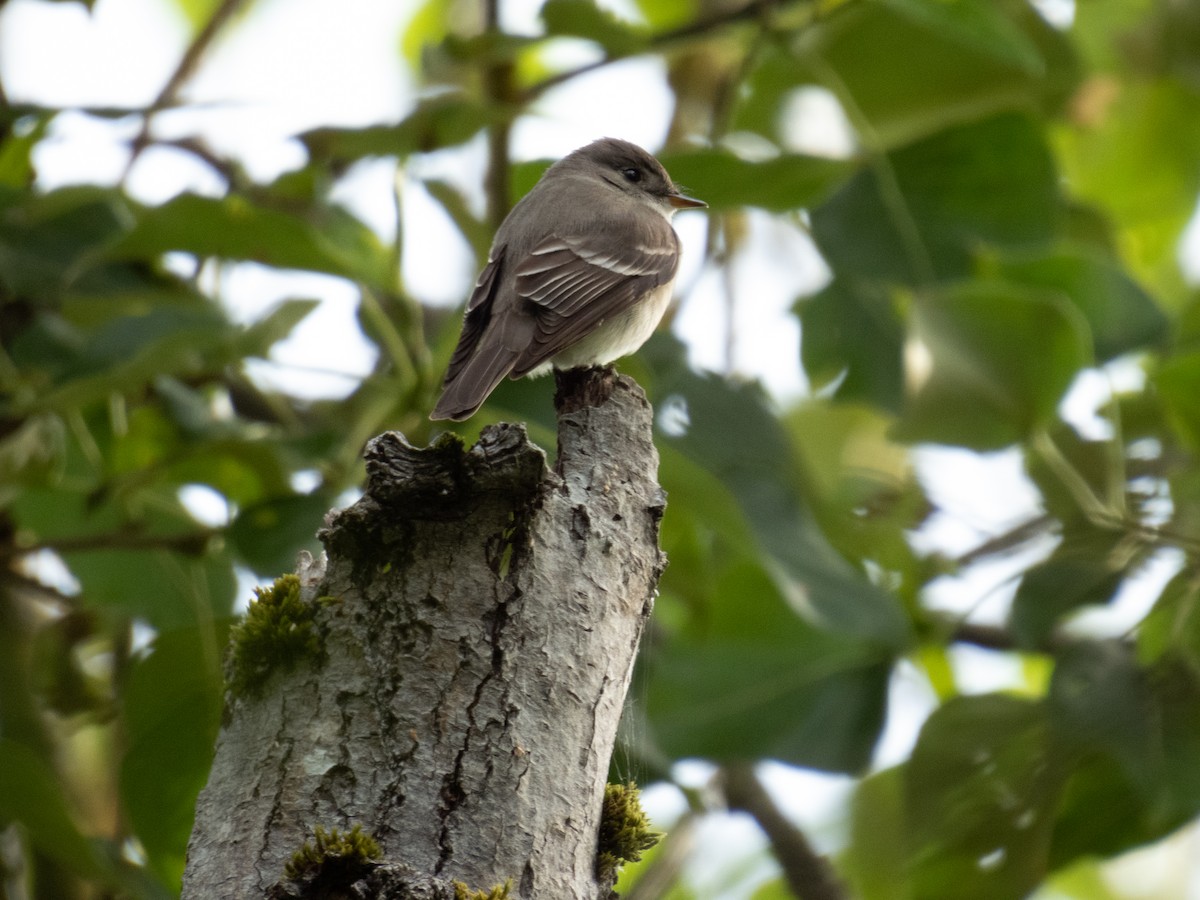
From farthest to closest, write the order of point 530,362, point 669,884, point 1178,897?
point 1178,897
point 669,884
point 530,362

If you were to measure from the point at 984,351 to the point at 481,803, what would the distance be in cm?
226

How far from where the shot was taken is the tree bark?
5.87ft

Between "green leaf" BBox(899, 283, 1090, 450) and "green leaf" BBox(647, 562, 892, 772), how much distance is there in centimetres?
92

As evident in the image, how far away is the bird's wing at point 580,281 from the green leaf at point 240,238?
1.53 ft

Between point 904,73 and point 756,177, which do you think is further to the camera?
point 904,73

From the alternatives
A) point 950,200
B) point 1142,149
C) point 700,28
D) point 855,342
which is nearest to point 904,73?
point 950,200

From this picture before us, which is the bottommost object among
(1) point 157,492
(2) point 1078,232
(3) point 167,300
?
(1) point 157,492

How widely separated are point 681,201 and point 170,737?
8.56ft

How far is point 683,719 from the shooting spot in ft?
14.1

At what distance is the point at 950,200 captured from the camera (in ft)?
14.9

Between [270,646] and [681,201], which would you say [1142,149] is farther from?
[270,646]

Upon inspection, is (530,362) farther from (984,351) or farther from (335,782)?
(335,782)

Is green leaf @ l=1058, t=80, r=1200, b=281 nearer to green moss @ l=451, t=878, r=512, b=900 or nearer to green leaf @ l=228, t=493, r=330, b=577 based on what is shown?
green leaf @ l=228, t=493, r=330, b=577

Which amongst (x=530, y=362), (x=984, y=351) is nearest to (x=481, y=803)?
(x=530, y=362)
